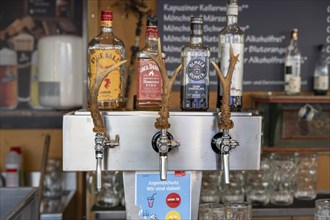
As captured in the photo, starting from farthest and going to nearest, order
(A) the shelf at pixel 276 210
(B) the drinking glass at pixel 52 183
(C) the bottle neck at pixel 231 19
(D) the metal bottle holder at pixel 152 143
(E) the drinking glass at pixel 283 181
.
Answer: (B) the drinking glass at pixel 52 183 < (E) the drinking glass at pixel 283 181 < (A) the shelf at pixel 276 210 < (C) the bottle neck at pixel 231 19 < (D) the metal bottle holder at pixel 152 143

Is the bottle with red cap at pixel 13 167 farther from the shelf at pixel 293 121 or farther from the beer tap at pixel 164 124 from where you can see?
the beer tap at pixel 164 124

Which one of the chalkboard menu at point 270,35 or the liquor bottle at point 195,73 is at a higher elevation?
the chalkboard menu at point 270,35

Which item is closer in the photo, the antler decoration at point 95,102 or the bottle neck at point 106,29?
the antler decoration at point 95,102

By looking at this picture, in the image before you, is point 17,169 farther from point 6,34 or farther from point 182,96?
point 182,96

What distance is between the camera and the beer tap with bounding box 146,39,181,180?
4.46ft

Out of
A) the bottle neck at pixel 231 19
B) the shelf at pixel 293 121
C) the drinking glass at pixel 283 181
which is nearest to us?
the bottle neck at pixel 231 19

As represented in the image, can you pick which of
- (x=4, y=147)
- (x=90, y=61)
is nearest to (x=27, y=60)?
(x=4, y=147)

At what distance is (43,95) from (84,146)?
1.54 metres

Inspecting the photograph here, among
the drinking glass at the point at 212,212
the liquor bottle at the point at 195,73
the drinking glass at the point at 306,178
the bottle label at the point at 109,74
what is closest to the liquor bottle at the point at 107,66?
the bottle label at the point at 109,74

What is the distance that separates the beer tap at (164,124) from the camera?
1.36m

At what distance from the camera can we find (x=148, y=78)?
1540 millimetres

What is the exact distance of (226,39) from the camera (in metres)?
1.59

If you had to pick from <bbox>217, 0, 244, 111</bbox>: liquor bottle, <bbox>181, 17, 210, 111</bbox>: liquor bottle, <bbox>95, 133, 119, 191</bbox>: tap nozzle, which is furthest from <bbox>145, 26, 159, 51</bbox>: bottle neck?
<bbox>95, 133, 119, 191</bbox>: tap nozzle

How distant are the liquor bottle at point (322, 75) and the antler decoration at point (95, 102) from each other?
1852 mm
